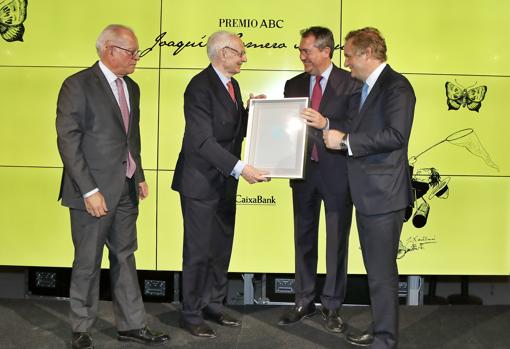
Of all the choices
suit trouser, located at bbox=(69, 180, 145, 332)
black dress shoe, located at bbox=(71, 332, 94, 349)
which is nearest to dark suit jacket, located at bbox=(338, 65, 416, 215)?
suit trouser, located at bbox=(69, 180, 145, 332)

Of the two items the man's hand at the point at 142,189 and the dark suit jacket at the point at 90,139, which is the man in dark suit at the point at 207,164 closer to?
the man's hand at the point at 142,189

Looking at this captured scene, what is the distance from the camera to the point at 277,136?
343cm

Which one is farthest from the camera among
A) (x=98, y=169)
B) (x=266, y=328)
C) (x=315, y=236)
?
(x=315, y=236)

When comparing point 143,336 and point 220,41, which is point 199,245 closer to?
point 143,336

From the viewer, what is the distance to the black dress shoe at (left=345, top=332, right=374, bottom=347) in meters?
3.35

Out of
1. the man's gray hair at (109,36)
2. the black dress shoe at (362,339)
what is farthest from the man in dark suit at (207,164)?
the black dress shoe at (362,339)

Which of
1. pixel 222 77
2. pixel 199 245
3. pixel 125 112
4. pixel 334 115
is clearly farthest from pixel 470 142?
pixel 125 112

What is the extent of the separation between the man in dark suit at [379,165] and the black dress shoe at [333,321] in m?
0.51

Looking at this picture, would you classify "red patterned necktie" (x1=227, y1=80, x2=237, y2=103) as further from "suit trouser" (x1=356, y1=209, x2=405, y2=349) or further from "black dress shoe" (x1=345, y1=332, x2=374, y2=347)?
"black dress shoe" (x1=345, y1=332, x2=374, y2=347)

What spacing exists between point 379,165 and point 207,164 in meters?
1.02

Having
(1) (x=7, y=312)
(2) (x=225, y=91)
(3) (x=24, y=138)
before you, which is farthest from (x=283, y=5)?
(1) (x=7, y=312)

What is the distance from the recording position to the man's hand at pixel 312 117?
130 inches

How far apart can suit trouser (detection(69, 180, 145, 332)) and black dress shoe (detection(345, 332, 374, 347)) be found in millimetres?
1196

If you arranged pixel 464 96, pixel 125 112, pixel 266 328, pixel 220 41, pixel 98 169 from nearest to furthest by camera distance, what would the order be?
pixel 98 169 → pixel 125 112 → pixel 220 41 → pixel 266 328 → pixel 464 96
